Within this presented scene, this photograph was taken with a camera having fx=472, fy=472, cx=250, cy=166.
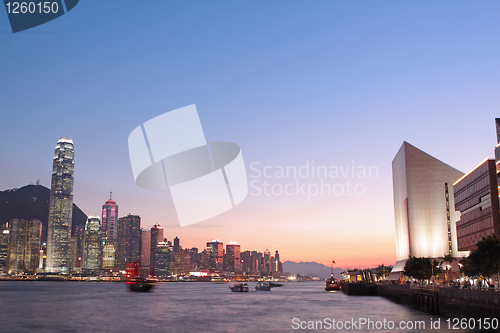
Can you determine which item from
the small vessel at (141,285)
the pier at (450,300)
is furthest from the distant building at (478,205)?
the small vessel at (141,285)

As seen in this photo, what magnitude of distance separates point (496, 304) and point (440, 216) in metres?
99.3

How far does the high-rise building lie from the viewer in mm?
→ 130250

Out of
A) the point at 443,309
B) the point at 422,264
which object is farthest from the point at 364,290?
the point at 443,309

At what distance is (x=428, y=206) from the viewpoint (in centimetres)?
13225

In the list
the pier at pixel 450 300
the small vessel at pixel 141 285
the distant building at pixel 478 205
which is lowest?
the small vessel at pixel 141 285

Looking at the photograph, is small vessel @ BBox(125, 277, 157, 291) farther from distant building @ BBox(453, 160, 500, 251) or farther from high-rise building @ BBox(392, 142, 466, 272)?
distant building @ BBox(453, 160, 500, 251)

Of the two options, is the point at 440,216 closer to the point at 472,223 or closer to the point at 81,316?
the point at 472,223

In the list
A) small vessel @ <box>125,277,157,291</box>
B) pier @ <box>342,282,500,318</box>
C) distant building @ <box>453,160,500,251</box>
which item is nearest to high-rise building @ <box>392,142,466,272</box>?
distant building @ <box>453,160,500,251</box>

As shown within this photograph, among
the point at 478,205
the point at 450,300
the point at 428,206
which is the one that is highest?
the point at 428,206

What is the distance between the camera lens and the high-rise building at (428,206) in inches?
5128

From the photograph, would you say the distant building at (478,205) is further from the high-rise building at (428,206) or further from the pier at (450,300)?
the high-rise building at (428,206)

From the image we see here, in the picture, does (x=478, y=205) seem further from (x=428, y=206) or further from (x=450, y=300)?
(x=428, y=206)

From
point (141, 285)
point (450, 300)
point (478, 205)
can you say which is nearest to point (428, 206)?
point (478, 205)

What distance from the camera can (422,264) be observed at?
97000 mm
